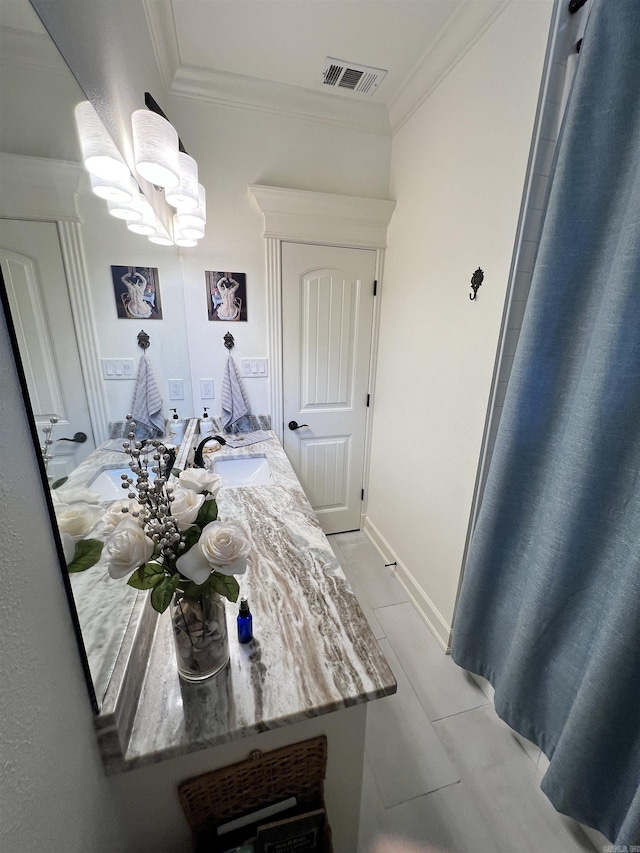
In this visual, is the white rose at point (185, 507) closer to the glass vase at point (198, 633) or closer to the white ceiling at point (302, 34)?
the glass vase at point (198, 633)

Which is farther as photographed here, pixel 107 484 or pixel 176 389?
pixel 176 389

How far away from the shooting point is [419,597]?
187cm

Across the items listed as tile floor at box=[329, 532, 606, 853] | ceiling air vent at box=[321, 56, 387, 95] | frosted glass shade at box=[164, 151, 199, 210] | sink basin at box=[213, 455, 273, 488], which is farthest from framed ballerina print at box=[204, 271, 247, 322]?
tile floor at box=[329, 532, 606, 853]

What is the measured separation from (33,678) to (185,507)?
286 mm

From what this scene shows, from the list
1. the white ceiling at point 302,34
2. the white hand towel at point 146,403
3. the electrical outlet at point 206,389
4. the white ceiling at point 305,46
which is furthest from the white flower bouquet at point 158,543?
the white ceiling at point 302,34

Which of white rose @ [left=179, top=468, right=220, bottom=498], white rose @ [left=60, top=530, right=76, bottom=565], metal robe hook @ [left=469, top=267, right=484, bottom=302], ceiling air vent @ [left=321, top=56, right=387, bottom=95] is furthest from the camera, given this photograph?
ceiling air vent @ [left=321, top=56, right=387, bottom=95]

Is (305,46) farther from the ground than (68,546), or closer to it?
farther from the ground

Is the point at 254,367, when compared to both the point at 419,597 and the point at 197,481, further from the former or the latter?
the point at 419,597

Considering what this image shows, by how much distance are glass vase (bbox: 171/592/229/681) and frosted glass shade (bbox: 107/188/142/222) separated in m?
1.08

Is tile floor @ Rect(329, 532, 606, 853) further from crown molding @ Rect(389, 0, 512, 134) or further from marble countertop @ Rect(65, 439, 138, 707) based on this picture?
crown molding @ Rect(389, 0, 512, 134)

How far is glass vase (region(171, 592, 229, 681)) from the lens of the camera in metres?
0.66

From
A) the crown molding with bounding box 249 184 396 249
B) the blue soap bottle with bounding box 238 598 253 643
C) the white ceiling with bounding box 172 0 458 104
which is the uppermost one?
the white ceiling with bounding box 172 0 458 104

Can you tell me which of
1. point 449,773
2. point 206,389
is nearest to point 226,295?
point 206,389

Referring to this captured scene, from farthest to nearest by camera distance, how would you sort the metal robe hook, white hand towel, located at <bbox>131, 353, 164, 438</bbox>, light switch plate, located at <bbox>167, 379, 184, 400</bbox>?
light switch plate, located at <bbox>167, 379, 184, 400</bbox> → the metal robe hook → white hand towel, located at <bbox>131, 353, 164, 438</bbox>
